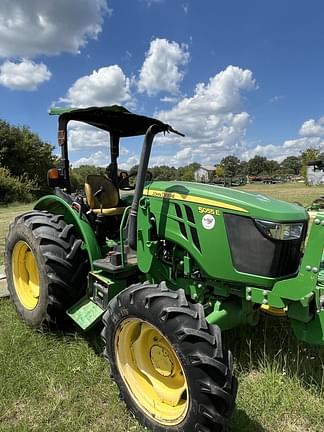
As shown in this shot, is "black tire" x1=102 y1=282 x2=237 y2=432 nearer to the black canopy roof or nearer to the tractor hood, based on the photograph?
the tractor hood

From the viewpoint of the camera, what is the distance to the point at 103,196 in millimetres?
4051

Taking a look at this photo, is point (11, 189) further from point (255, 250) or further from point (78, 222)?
point (255, 250)

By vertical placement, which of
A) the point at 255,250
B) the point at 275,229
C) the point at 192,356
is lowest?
the point at 192,356

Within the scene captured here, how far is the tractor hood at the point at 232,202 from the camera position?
2484 mm

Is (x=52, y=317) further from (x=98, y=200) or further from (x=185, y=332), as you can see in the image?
(x=185, y=332)

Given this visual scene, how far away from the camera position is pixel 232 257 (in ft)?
8.38

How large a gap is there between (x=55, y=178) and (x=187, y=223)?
5.90 feet

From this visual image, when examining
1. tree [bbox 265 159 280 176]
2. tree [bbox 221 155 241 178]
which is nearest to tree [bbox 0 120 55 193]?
tree [bbox 221 155 241 178]

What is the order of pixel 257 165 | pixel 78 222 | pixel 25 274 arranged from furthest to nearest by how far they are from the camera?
pixel 257 165 < pixel 25 274 < pixel 78 222

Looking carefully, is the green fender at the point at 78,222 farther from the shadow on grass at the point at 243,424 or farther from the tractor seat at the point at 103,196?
the shadow on grass at the point at 243,424

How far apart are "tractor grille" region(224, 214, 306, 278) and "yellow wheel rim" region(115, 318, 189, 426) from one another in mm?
713

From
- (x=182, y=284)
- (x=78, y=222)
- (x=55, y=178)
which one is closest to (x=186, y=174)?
(x=55, y=178)

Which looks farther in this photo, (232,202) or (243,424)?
(232,202)

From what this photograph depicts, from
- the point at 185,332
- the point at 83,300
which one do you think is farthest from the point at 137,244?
the point at 185,332
